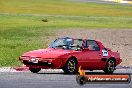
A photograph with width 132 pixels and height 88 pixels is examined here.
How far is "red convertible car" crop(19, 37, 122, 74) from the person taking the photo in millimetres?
19156

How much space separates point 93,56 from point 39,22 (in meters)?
31.5

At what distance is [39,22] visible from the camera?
51.8m

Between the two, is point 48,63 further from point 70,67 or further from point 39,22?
point 39,22

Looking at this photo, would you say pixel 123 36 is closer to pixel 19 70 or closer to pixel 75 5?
pixel 19 70

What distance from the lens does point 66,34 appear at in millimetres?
39312

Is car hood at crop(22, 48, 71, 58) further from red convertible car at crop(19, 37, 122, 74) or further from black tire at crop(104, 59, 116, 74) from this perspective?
black tire at crop(104, 59, 116, 74)

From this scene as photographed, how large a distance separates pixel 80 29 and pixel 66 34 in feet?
12.1

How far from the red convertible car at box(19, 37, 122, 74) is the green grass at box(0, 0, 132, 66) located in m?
4.16

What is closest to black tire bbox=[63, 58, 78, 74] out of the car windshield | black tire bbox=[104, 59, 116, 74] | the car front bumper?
the car front bumper

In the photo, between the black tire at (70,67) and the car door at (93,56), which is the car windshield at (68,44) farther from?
the black tire at (70,67)

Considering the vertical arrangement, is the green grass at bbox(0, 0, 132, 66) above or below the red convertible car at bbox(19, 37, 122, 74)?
above

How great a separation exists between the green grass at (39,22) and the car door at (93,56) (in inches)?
176

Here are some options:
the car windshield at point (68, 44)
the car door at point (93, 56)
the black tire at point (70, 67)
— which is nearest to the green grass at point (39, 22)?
the car windshield at point (68, 44)

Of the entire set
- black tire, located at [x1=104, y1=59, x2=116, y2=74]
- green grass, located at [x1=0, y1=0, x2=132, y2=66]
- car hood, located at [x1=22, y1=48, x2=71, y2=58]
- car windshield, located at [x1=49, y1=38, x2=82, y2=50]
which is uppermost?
green grass, located at [x1=0, y1=0, x2=132, y2=66]
